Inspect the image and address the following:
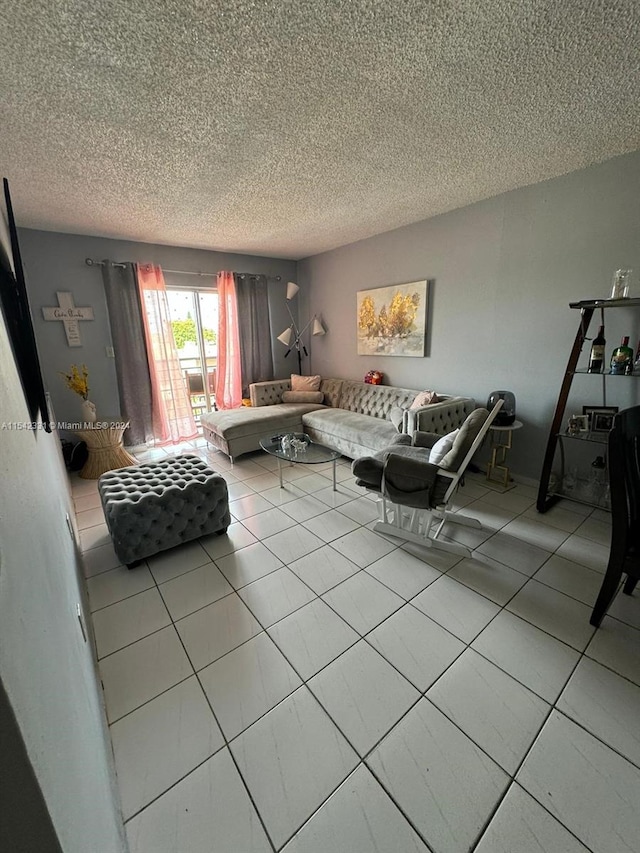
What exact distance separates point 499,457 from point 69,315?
466 cm

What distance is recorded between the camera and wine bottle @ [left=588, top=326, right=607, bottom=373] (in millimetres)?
2303

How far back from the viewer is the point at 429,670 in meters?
1.44

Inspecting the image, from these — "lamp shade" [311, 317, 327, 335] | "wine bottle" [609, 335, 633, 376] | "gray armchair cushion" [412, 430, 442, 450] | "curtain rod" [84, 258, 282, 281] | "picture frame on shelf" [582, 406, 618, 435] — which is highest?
"curtain rod" [84, 258, 282, 281]

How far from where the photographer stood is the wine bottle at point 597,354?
230 centimetres

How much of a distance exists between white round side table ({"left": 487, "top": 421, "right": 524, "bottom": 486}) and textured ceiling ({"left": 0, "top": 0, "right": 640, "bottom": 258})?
2060mm

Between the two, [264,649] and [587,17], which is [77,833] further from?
[587,17]

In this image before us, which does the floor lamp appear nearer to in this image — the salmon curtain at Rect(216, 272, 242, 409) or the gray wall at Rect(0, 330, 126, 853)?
the salmon curtain at Rect(216, 272, 242, 409)

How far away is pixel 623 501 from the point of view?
1.46m

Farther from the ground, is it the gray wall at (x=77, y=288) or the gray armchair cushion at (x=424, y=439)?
the gray wall at (x=77, y=288)

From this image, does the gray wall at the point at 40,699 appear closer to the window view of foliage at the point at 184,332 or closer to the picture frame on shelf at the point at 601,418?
the picture frame on shelf at the point at 601,418

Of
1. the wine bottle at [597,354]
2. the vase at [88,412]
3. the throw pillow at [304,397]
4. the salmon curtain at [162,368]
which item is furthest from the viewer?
the throw pillow at [304,397]

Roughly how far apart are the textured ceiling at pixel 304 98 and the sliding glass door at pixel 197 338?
1.65m

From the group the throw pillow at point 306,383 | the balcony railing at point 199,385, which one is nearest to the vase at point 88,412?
the balcony railing at point 199,385

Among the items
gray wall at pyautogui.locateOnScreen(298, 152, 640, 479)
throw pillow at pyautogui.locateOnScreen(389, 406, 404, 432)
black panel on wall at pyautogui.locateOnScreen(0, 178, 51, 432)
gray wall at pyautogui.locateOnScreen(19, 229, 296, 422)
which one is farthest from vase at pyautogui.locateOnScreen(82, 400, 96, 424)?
gray wall at pyautogui.locateOnScreen(298, 152, 640, 479)
